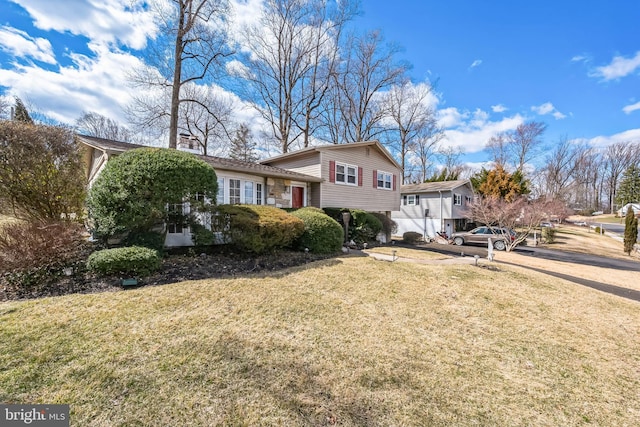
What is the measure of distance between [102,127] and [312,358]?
32.0 m

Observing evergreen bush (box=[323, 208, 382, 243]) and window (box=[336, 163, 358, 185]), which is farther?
window (box=[336, 163, 358, 185])

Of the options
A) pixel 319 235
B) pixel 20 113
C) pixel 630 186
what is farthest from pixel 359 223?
pixel 630 186

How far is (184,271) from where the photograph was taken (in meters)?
5.96

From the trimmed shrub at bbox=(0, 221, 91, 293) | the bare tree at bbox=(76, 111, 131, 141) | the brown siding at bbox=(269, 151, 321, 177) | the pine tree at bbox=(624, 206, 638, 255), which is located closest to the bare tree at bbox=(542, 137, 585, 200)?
the pine tree at bbox=(624, 206, 638, 255)

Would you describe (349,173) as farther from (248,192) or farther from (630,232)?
(630,232)

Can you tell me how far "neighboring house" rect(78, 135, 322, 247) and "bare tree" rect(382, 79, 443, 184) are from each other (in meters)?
Result: 16.3

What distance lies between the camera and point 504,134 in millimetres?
32625

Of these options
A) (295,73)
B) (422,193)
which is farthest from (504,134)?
(295,73)

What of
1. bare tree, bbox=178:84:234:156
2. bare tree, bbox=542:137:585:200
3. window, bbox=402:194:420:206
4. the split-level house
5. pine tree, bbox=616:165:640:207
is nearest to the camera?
the split-level house

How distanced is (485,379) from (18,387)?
4907 millimetres

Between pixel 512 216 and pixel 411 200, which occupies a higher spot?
pixel 411 200

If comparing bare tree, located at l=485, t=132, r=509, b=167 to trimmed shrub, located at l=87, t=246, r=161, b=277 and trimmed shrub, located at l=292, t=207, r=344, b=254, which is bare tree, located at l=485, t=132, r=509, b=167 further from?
trimmed shrub, located at l=87, t=246, r=161, b=277

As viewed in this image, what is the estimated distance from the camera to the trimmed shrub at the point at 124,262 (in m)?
5.13

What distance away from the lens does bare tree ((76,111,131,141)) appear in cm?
2341
